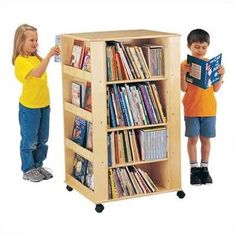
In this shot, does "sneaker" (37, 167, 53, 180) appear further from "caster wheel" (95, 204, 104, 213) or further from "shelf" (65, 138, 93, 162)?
"caster wheel" (95, 204, 104, 213)

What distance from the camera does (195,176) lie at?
624 centimetres

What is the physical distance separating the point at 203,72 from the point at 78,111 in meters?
0.94

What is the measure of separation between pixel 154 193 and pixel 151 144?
0.36 meters

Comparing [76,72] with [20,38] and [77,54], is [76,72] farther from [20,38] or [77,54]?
[20,38]

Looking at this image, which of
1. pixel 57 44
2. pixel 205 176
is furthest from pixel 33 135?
pixel 205 176

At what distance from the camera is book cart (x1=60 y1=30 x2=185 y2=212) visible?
5.58m

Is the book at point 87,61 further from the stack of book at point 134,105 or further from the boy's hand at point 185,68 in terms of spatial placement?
the boy's hand at point 185,68

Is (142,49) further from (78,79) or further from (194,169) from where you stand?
(194,169)

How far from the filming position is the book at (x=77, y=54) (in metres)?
5.83

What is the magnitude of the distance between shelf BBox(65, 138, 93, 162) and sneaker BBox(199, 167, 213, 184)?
3.23 ft

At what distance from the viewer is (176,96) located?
230 inches

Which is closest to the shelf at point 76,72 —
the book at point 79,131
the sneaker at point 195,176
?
the book at point 79,131

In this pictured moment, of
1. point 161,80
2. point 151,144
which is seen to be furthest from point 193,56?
point 151,144

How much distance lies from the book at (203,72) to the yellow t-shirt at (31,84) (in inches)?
44.5
